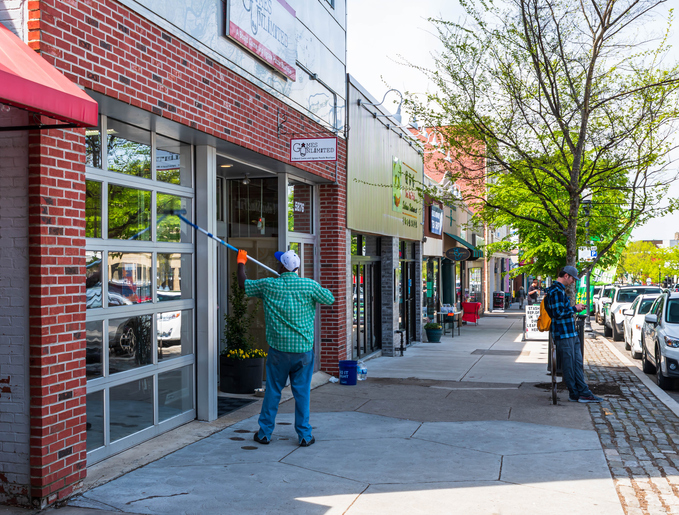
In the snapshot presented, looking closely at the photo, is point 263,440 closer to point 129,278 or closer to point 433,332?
point 129,278

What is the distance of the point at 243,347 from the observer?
9.11 metres

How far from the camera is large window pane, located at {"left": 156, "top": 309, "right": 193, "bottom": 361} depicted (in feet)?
22.7

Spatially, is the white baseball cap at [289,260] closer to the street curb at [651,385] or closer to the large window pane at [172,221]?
the large window pane at [172,221]

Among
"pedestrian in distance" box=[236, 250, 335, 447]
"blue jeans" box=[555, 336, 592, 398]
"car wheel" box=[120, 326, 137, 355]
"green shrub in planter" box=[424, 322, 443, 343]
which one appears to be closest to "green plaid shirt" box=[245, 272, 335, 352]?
"pedestrian in distance" box=[236, 250, 335, 447]

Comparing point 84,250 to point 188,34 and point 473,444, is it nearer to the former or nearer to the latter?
point 188,34

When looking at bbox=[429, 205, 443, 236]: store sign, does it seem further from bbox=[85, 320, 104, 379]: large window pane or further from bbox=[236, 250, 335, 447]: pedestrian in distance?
bbox=[85, 320, 104, 379]: large window pane

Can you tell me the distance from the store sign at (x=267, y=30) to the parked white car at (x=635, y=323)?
993 cm

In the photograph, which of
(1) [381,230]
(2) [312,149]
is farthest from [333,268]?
(1) [381,230]

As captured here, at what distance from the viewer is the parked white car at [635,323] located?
14789 millimetres

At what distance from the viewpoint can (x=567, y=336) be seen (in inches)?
354

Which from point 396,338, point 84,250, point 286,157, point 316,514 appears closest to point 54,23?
point 84,250

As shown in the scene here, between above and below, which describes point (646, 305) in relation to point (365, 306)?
below

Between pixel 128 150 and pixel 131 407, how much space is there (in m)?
2.49

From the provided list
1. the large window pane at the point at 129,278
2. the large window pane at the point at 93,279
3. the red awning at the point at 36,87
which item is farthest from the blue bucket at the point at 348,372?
the red awning at the point at 36,87
